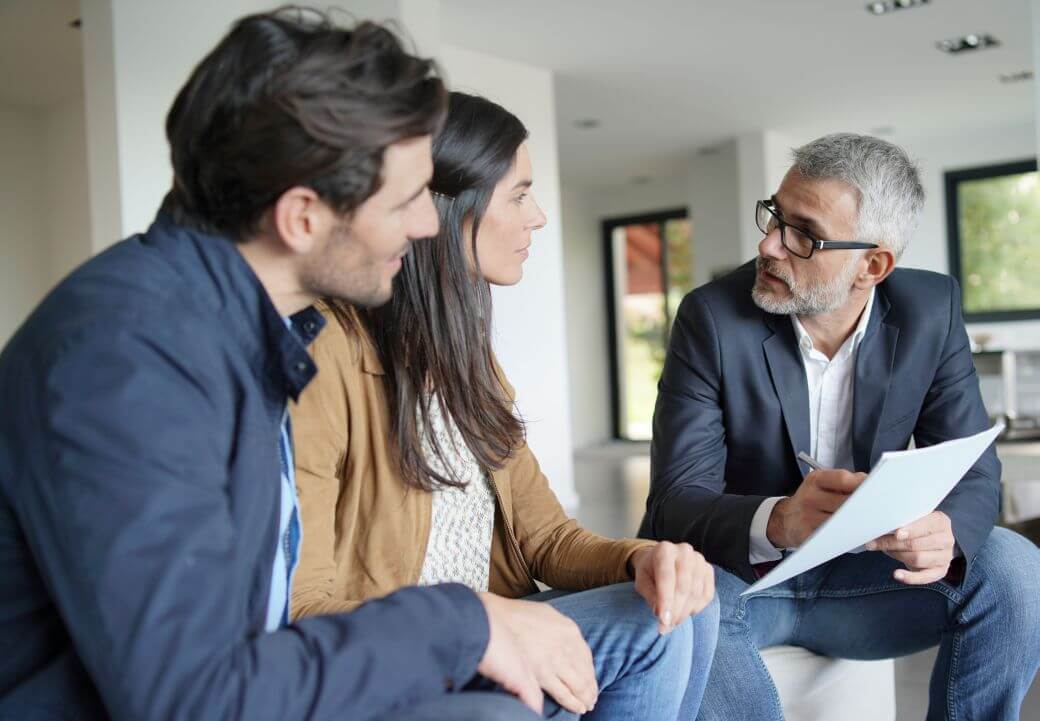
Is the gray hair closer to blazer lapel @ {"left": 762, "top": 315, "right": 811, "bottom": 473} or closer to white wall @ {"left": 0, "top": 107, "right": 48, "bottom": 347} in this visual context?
blazer lapel @ {"left": 762, "top": 315, "right": 811, "bottom": 473}

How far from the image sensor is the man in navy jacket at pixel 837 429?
5.55 feet

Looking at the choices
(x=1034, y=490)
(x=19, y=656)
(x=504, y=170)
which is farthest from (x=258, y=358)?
(x=1034, y=490)

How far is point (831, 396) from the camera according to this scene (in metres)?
1.96

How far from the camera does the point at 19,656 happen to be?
93cm

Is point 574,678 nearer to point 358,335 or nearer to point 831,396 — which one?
point 358,335

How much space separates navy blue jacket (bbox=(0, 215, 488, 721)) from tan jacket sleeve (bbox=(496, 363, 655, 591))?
51cm

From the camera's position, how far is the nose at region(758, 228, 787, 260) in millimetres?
1973

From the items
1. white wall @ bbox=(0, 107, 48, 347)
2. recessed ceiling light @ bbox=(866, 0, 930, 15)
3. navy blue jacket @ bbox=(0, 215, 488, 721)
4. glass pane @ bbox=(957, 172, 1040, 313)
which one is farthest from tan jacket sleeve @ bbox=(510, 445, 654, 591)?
glass pane @ bbox=(957, 172, 1040, 313)

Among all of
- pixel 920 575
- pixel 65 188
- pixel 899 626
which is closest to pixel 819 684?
pixel 899 626

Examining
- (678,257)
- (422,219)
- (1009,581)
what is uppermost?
(678,257)

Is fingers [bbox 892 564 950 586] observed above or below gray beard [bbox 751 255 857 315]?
below

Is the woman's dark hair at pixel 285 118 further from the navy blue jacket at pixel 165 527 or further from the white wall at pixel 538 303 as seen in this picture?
the white wall at pixel 538 303

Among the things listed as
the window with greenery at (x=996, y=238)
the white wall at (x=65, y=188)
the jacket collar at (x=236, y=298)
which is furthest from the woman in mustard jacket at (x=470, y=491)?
the window with greenery at (x=996, y=238)

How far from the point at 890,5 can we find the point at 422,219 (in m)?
5.32
